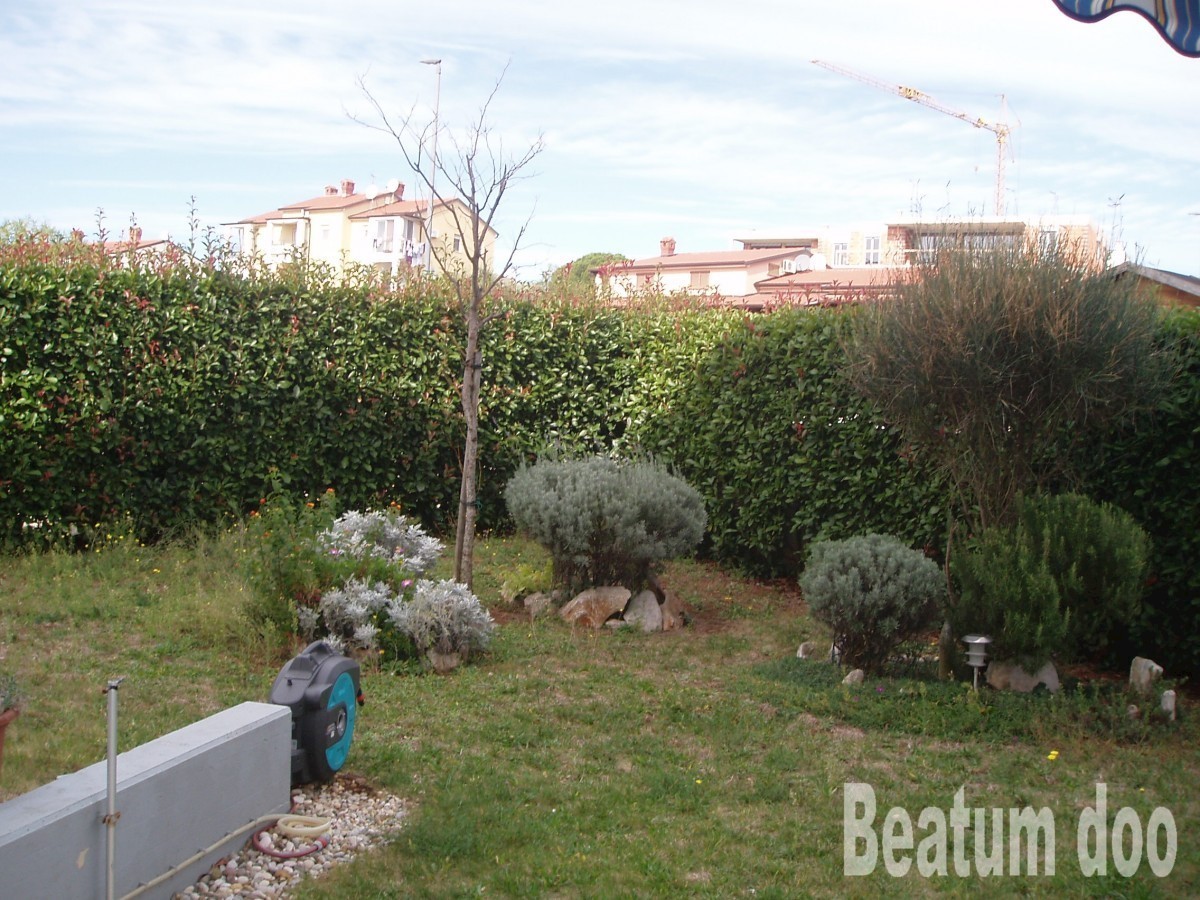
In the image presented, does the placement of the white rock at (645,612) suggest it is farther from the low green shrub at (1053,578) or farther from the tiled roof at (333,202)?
the tiled roof at (333,202)

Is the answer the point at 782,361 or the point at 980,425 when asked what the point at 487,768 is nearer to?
Result: the point at 980,425

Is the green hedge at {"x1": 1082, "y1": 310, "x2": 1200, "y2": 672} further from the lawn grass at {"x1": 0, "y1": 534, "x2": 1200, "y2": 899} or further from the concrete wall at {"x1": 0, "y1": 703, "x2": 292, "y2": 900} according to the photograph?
the concrete wall at {"x1": 0, "y1": 703, "x2": 292, "y2": 900}

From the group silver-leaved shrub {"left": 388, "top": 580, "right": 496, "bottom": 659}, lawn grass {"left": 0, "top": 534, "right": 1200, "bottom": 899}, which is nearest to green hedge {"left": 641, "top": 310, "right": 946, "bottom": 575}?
lawn grass {"left": 0, "top": 534, "right": 1200, "bottom": 899}

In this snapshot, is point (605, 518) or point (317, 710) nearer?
point (317, 710)

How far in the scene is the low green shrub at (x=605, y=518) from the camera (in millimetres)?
8406

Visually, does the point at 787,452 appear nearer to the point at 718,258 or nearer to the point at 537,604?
the point at 537,604

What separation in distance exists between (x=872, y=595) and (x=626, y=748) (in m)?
1.96

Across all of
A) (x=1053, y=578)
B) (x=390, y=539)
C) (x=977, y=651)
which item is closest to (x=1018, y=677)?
(x=977, y=651)

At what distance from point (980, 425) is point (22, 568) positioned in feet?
25.6

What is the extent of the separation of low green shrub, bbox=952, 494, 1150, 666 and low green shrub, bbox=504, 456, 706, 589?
Result: 108 inches

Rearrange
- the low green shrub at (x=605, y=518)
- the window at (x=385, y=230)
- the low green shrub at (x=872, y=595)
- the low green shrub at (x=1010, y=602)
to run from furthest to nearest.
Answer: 1. the window at (x=385, y=230)
2. the low green shrub at (x=605, y=518)
3. the low green shrub at (x=872, y=595)
4. the low green shrub at (x=1010, y=602)

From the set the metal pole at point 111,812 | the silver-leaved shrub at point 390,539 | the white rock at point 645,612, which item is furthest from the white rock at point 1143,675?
the metal pole at point 111,812

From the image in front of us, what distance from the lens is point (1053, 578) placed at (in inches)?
239

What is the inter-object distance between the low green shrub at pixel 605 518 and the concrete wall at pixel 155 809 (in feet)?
13.6
